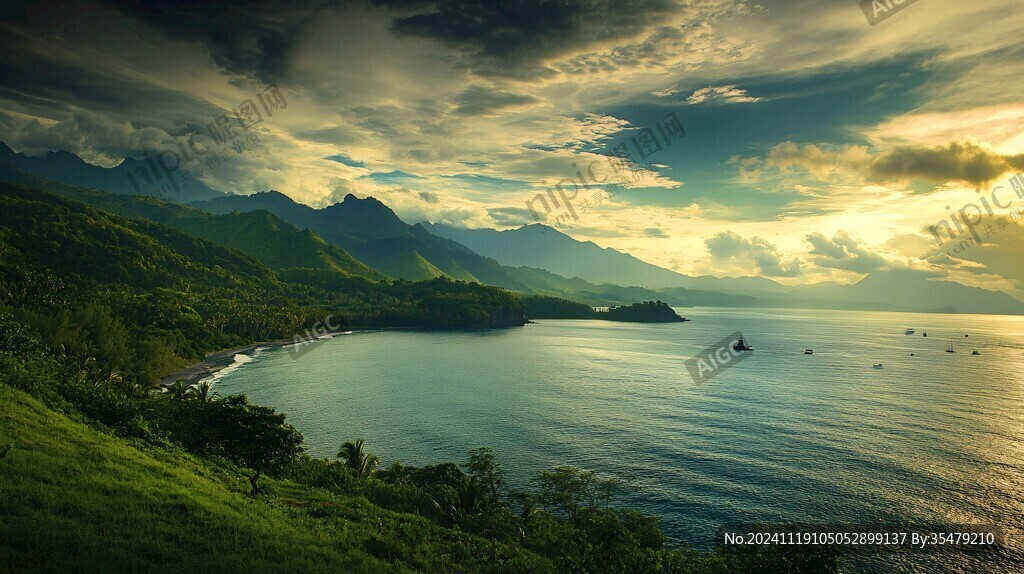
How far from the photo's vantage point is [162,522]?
75.8 ft

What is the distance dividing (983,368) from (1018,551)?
491ft

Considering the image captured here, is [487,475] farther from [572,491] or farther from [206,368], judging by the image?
[206,368]

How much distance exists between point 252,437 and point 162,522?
83.2 ft

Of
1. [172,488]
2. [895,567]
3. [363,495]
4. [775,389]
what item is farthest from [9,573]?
[775,389]

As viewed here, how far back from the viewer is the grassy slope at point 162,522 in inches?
762

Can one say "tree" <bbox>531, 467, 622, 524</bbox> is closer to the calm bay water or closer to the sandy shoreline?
the calm bay water

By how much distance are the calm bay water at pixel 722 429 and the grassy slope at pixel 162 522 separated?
30259mm

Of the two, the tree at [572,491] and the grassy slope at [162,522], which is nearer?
the grassy slope at [162,522]

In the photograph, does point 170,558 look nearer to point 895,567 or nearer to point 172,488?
point 172,488

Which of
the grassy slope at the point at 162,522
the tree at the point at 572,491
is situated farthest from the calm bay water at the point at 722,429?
the grassy slope at the point at 162,522

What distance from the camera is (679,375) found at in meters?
144

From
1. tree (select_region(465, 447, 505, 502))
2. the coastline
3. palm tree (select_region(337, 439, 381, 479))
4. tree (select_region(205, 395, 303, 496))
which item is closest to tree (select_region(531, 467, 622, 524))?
tree (select_region(465, 447, 505, 502))

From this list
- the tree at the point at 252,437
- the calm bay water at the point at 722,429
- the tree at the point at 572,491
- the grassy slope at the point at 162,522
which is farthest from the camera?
the calm bay water at the point at 722,429

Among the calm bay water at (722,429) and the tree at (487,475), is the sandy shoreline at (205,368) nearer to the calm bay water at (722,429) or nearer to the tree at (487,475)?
the calm bay water at (722,429)
